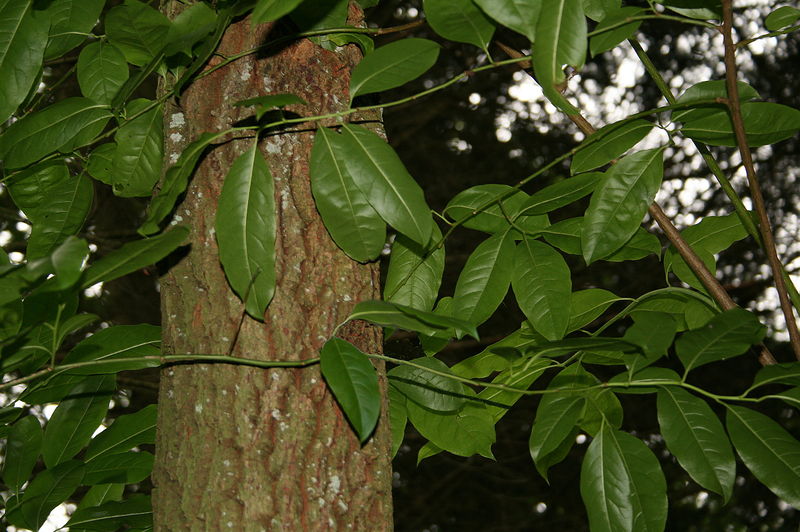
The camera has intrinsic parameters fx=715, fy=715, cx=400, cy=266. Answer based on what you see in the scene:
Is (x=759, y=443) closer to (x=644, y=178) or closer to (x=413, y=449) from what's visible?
(x=644, y=178)

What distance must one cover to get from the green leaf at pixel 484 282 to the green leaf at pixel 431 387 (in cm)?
7

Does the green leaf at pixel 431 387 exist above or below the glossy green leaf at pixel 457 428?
above

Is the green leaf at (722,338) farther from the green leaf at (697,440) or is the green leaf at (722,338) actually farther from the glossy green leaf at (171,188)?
the glossy green leaf at (171,188)

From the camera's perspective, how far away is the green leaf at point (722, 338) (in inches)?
26.4

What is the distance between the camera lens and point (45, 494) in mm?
905

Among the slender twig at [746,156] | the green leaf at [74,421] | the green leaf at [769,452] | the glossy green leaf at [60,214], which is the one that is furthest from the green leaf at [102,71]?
the green leaf at [769,452]

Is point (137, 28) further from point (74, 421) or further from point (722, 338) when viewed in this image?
point (722, 338)

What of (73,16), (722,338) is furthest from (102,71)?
(722,338)

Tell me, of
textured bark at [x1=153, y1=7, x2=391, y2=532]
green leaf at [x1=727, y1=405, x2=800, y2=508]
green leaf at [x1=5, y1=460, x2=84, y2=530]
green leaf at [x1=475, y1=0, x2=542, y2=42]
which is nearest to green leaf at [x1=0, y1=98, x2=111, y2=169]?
textured bark at [x1=153, y1=7, x2=391, y2=532]

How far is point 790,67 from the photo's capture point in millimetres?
3238

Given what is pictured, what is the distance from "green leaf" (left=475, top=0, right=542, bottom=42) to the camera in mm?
587

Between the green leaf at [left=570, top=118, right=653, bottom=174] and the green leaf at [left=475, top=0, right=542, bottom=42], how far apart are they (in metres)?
0.27

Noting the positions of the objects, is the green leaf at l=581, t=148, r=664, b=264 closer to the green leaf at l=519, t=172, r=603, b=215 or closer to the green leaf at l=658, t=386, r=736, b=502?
the green leaf at l=519, t=172, r=603, b=215

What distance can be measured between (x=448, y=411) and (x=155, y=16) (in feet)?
1.81
